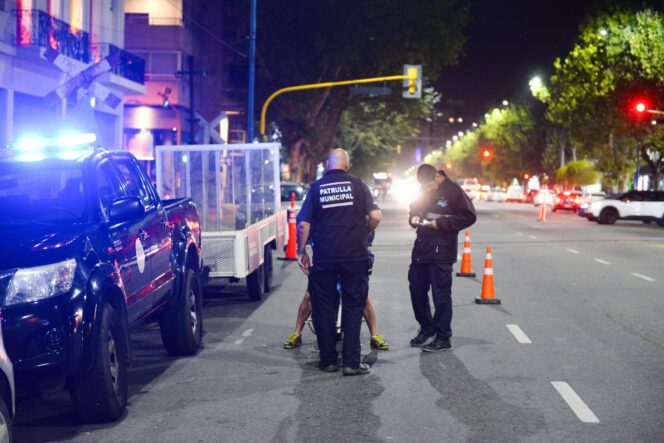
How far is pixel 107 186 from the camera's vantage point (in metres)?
8.84

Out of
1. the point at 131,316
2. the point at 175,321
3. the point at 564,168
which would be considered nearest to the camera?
the point at 131,316

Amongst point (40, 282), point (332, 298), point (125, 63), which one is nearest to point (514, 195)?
point (125, 63)

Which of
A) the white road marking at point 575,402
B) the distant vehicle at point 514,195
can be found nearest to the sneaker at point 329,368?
the white road marking at point 575,402

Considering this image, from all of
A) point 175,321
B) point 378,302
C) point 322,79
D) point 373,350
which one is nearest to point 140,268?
point 175,321

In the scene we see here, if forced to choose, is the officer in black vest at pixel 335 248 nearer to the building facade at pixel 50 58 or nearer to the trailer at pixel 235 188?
the trailer at pixel 235 188

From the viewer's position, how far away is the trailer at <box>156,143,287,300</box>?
51.3 feet

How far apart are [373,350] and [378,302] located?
4.16 metres

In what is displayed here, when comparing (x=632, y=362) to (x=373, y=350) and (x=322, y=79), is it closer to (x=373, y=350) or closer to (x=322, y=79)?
(x=373, y=350)

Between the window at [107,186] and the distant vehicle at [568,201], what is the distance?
54.4m

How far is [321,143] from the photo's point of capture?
A: 57594mm

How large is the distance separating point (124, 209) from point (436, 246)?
387 centimetres

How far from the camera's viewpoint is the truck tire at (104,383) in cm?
716

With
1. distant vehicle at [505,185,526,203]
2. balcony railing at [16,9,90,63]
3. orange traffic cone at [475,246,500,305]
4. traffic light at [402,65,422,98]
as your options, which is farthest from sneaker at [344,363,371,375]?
distant vehicle at [505,185,526,203]

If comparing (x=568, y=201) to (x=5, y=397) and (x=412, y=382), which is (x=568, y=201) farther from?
(x=5, y=397)
